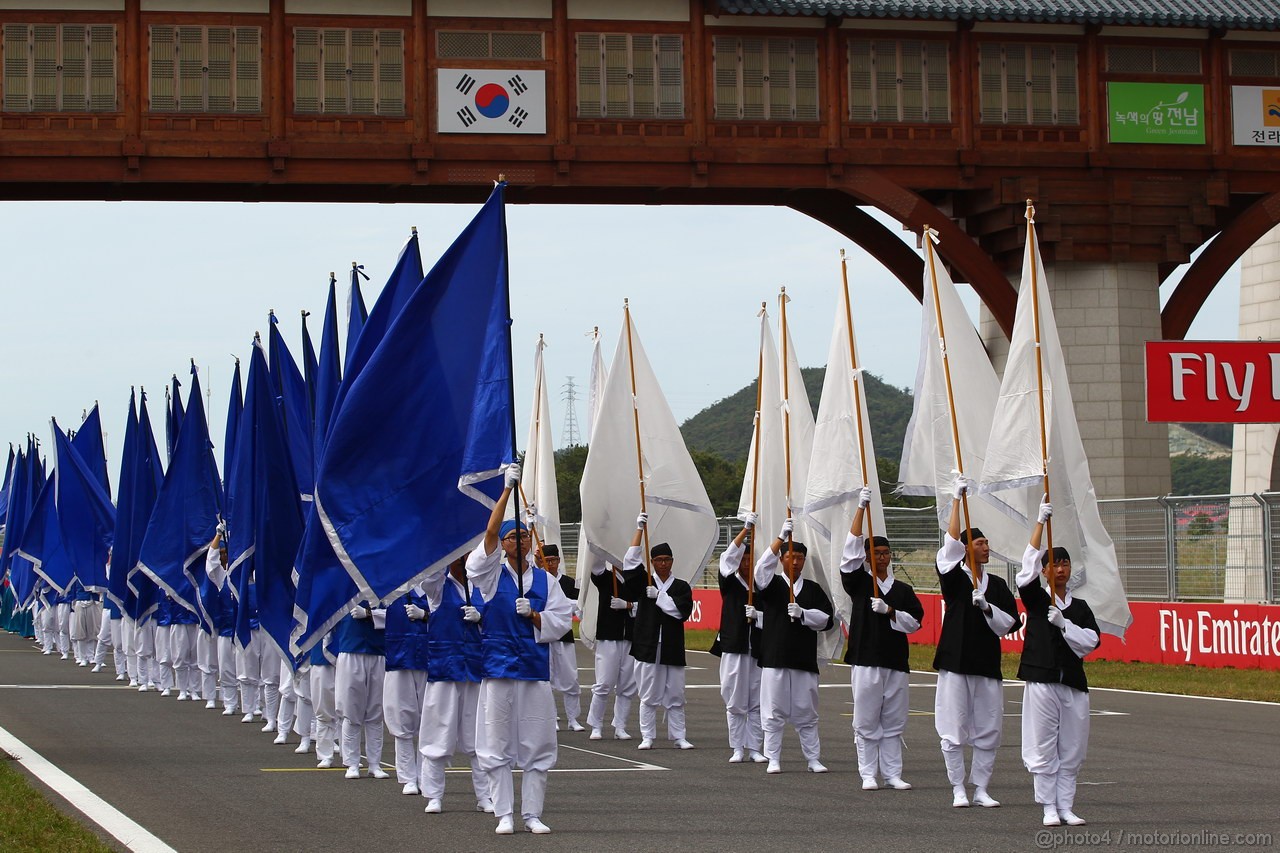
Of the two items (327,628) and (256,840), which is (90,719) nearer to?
(327,628)

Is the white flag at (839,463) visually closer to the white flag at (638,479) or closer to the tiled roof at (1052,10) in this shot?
the white flag at (638,479)

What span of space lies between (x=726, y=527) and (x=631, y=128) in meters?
11.1

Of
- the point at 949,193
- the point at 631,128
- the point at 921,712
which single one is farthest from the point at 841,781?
the point at 949,193

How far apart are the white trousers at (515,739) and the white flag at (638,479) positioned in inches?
268

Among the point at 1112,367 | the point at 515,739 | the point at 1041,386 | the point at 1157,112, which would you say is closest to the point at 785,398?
the point at 1041,386

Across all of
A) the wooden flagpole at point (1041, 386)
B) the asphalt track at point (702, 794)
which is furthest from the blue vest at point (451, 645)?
the wooden flagpole at point (1041, 386)

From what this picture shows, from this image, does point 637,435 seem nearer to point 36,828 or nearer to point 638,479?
point 638,479

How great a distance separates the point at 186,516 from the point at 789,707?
9366 millimetres

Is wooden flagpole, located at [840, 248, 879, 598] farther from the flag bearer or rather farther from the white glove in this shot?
the white glove

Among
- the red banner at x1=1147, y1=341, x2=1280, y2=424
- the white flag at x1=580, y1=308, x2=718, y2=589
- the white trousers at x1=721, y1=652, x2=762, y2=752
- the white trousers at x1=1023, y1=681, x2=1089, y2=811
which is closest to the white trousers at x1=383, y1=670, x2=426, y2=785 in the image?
the white trousers at x1=721, y1=652, x2=762, y2=752

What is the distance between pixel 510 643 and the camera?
11.0 meters

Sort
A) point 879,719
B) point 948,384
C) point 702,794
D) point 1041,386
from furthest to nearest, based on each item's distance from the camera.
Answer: point 879,719 < point 948,384 < point 702,794 < point 1041,386

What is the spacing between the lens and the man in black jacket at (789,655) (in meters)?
14.3

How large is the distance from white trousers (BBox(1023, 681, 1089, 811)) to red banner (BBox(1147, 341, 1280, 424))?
57.2ft
